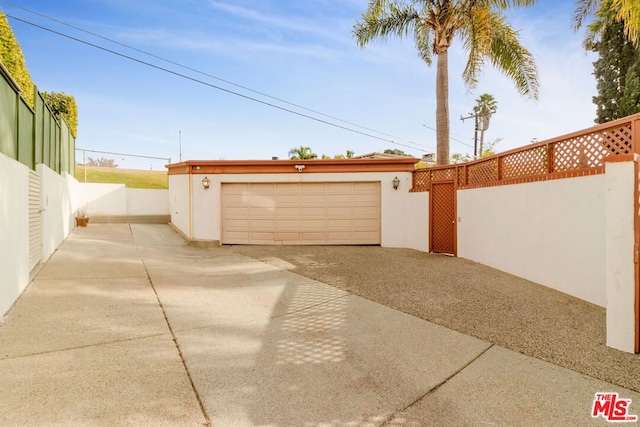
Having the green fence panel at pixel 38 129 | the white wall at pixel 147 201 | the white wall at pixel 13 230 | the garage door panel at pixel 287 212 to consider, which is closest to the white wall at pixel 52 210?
the green fence panel at pixel 38 129

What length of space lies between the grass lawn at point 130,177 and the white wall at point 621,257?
21749mm

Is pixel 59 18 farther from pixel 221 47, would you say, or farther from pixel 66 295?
pixel 66 295

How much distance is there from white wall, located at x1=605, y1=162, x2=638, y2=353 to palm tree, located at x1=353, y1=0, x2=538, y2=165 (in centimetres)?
809

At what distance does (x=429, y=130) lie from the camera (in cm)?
2847

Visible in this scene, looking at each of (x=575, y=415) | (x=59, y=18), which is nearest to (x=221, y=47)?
(x=59, y=18)

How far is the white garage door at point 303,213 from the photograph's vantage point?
11.8 meters

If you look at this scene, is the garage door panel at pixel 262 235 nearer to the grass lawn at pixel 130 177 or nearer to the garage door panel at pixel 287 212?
the garage door panel at pixel 287 212

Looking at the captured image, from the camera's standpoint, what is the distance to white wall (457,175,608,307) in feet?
16.9

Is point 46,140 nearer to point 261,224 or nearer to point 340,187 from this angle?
point 261,224

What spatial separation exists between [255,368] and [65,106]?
50.9ft

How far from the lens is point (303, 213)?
11812 millimetres

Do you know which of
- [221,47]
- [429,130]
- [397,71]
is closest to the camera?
[221,47]

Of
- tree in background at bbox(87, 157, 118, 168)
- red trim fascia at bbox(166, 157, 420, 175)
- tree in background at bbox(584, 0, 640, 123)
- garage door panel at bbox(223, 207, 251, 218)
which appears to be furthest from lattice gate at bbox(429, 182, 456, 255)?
tree in background at bbox(87, 157, 118, 168)

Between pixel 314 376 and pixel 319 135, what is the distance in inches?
1091
